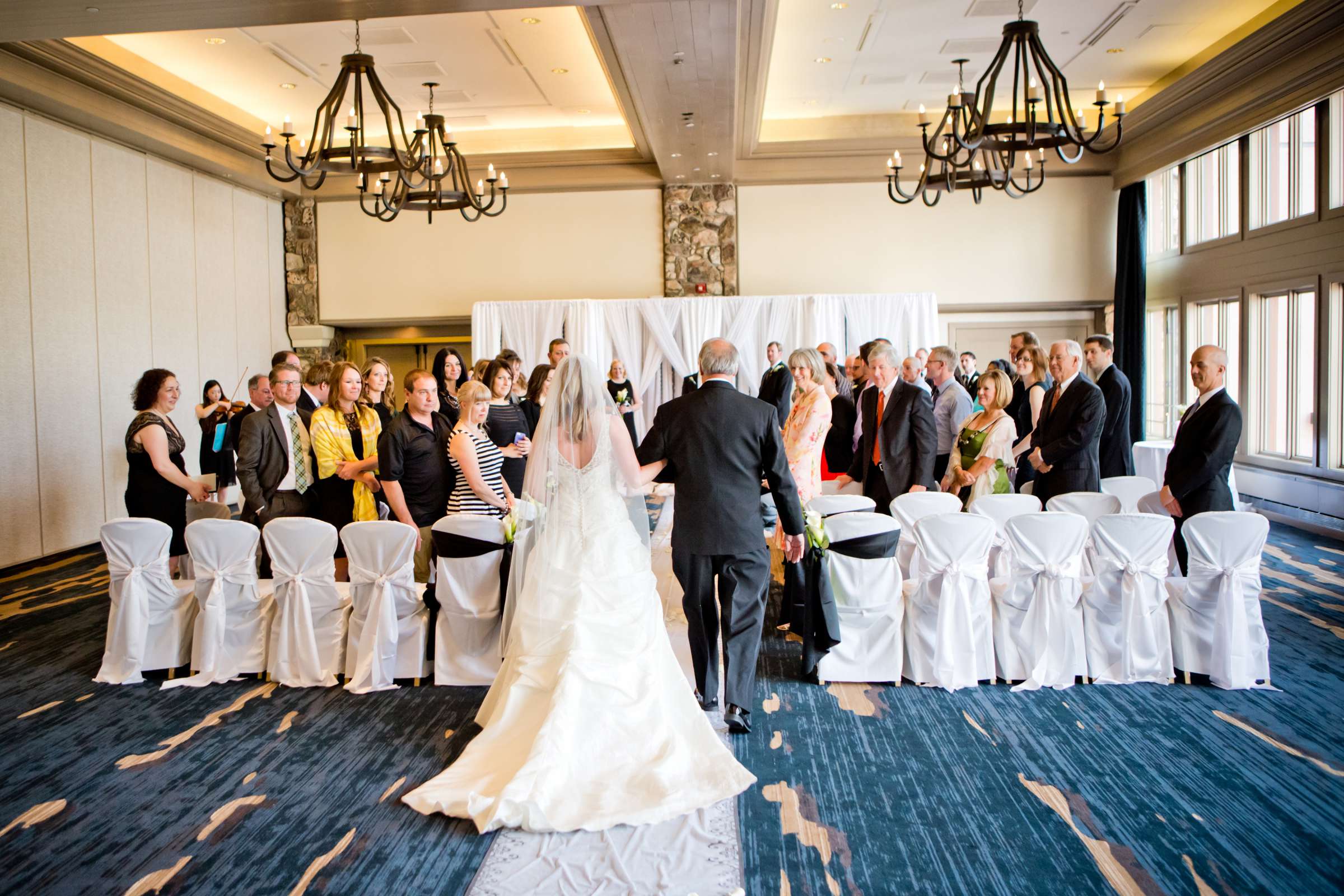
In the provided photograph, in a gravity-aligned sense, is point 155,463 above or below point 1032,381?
below

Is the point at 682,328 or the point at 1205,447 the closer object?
the point at 1205,447

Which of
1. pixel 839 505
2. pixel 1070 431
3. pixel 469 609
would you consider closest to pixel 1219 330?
pixel 1070 431

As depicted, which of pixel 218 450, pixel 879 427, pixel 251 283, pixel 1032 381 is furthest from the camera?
pixel 251 283

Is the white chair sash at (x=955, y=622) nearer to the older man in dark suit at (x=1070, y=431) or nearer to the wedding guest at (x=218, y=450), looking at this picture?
the older man in dark suit at (x=1070, y=431)

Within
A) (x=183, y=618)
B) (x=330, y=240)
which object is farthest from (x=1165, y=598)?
(x=330, y=240)

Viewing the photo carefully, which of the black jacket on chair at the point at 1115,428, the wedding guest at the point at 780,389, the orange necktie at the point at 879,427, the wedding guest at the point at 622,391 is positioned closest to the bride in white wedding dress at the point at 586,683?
the orange necktie at the point at 879,427

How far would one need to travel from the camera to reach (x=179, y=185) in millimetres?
10602

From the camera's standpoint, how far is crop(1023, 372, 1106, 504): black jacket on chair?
18.5 feet

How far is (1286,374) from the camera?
366 inches

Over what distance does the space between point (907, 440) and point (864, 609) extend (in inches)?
73.0

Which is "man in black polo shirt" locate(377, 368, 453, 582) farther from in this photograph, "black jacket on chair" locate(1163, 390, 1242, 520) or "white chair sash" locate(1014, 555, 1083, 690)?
"black jacket on chair" locate(1163, 390, 1242, 520)

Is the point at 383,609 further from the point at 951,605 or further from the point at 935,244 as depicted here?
the point at 935,244

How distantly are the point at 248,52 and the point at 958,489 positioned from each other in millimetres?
8190

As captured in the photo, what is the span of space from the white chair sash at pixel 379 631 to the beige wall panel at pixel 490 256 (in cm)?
897
